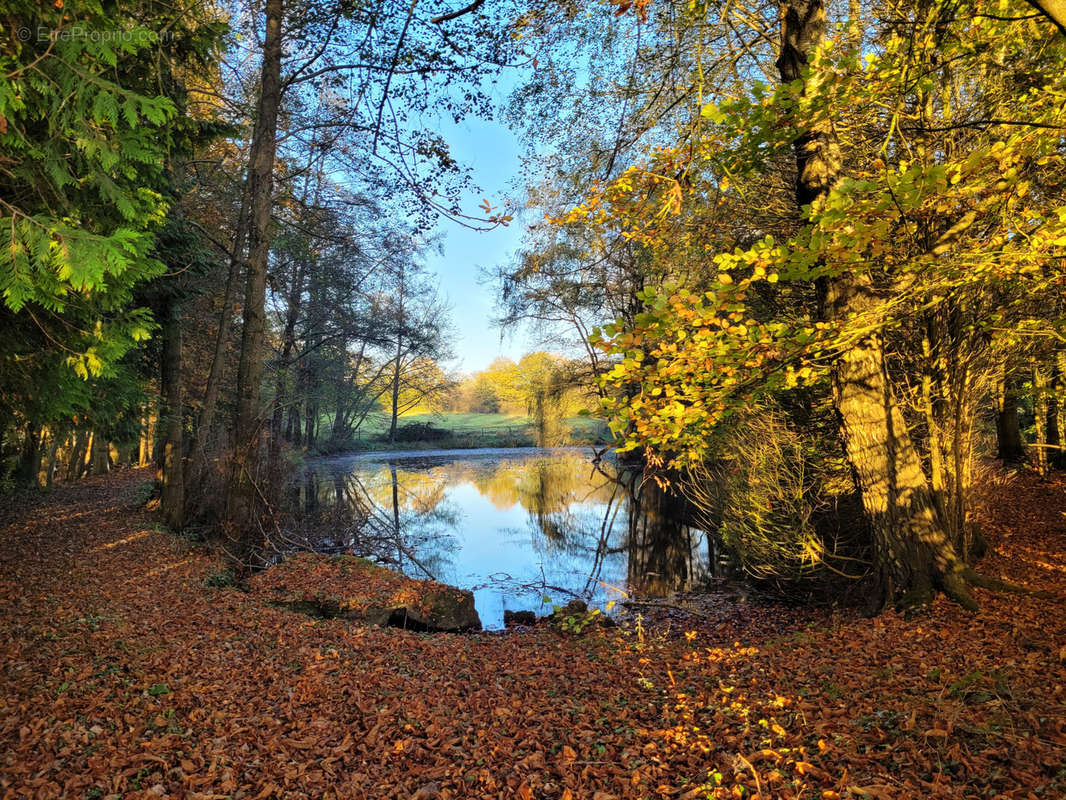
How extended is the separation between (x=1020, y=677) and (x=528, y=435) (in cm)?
3569

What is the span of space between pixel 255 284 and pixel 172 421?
3799 mm

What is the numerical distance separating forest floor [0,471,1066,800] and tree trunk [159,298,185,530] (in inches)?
152

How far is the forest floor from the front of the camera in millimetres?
2547

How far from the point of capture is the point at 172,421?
31.6 feet

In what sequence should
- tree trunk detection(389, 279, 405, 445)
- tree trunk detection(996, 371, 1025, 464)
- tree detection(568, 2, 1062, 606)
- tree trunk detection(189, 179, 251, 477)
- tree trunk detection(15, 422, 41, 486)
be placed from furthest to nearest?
1. tree trunk detection(389, 279, 405, 445)
2. tree trunk detection(15, 422, 41, 486)
3. tree trunk detection(996, 371, 1025, 464)
4. tree trunk detection(189, 179, 251, 477)
5. tree detection(568, 2, 1062, 606)

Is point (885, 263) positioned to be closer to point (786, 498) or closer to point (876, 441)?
point (876, 441)

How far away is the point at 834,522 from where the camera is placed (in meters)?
6.63

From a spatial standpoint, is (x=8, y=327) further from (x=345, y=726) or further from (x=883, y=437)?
(x=883, y=437)

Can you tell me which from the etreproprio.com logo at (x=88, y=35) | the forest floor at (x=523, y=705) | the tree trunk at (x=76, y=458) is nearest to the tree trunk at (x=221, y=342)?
the forest floor at (x=523, y=705)

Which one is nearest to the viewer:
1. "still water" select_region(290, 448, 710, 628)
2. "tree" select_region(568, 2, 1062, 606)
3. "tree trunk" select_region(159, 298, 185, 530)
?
"tree" select_region(568, 2, 1062, 606)

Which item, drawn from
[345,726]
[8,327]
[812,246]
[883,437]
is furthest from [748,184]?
[8,327]

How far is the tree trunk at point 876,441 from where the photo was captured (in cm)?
438

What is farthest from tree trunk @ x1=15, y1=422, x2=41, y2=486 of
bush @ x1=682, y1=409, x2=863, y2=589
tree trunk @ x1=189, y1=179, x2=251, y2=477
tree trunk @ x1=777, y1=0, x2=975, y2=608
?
tree trunk @ x1=777, y1=0, x2=975, y2=608

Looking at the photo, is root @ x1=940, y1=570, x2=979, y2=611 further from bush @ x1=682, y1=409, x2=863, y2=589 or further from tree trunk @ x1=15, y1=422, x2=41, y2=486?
tree trunk @ x1=15, y1=422, x2=41, y2=486
